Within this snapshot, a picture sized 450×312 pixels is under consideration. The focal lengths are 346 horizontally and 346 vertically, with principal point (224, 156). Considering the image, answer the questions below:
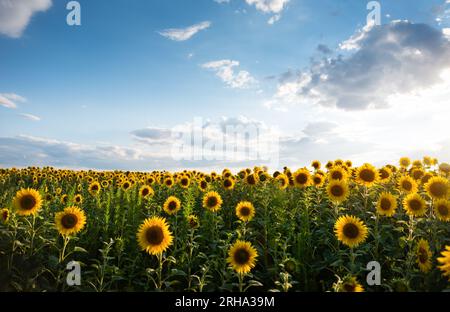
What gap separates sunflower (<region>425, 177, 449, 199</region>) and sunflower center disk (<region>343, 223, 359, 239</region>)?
8.63 ft

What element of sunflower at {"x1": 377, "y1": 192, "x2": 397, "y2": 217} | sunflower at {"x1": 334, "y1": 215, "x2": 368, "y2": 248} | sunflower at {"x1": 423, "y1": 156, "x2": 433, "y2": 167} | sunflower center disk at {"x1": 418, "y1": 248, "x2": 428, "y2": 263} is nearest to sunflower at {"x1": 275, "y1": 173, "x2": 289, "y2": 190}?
sunflower at {"x1": 377, "y1": 192, "x2": 397, "y2": 217}

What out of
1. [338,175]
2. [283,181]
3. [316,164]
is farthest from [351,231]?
[316,164]

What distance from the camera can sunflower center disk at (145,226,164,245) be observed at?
6000mm

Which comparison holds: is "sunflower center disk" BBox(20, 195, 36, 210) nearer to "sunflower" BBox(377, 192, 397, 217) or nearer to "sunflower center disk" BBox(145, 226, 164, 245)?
"sunflower center disk" BBox(145, 226, 164, 245)

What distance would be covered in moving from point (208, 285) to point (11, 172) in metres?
24.4

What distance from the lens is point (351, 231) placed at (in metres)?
6.24

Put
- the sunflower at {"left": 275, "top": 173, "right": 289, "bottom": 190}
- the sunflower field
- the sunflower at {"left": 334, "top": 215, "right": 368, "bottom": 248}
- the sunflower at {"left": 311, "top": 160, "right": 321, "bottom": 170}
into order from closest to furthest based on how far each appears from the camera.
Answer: the sunflower field
the sunflower at {"left": 334, "top": 215, "right": 368, "bottom": 248}
the sunflower at {"left": 275, "top": 173, "right": 289, "bottom": 190}
the sunflower at {"left": 311, "top": 160, "right": 321, "bottom": 170}

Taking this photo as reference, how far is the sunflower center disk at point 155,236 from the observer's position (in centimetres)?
600

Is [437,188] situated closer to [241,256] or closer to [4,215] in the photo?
[241,256]

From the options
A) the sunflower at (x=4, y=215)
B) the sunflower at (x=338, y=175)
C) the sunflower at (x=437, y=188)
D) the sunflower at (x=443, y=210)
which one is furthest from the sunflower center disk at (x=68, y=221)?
the sunflower at (x=437, y=188)

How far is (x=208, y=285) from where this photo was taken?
238 inches

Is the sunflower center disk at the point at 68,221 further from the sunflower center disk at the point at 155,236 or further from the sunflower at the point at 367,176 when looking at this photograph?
the sunflower at the point at 367,176

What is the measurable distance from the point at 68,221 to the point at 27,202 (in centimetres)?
115

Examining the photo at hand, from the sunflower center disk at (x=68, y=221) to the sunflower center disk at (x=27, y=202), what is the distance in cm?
91
